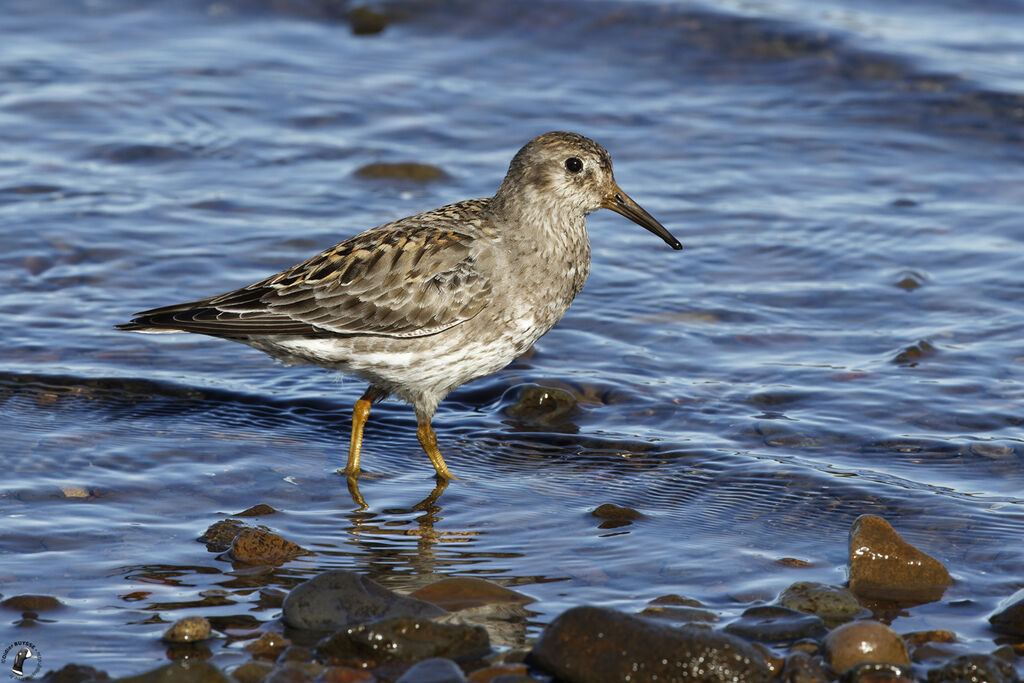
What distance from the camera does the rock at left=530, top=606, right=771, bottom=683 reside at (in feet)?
17.3

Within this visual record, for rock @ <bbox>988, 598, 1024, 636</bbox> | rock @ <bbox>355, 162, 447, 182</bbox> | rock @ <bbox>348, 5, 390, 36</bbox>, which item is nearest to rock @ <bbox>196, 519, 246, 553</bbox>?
rock @ <bbox>988, 598, 1024, 636</bbox>

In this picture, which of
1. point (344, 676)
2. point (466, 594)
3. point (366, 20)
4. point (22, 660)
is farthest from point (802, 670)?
point (366, 20)

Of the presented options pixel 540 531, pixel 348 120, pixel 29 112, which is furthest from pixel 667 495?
pixel 29 112

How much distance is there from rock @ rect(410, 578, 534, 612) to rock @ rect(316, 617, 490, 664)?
49 centimetres

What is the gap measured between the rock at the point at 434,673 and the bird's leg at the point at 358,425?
2.54 meters

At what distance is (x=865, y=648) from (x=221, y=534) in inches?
130

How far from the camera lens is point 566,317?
10.3 m

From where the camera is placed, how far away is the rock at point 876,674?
5.36 metres

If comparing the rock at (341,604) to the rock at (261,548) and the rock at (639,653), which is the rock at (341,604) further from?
the rock at (639,653)

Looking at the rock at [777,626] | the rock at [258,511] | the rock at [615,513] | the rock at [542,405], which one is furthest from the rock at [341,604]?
the rock at [542,405]

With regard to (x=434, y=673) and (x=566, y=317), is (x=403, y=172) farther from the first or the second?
(x=434, y=673)

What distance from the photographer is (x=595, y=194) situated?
8.23 meters

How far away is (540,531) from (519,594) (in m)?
0.80

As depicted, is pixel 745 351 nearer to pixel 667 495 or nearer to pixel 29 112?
pixel 667 495
